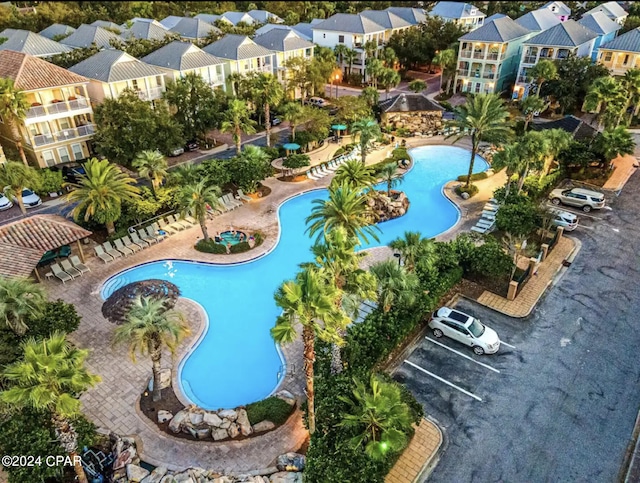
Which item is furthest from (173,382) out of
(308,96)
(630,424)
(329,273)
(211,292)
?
(308,96)

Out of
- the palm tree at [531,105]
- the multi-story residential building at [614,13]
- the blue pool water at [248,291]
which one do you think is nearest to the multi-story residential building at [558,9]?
the multi-story residential building at [614,13]

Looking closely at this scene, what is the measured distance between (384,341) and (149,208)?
21.6 m

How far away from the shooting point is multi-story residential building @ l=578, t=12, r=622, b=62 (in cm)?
6825

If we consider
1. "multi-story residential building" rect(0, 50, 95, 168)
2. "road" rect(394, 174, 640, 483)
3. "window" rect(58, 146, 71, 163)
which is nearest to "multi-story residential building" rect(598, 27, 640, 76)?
"road" rect(394, 174, 640, 483)

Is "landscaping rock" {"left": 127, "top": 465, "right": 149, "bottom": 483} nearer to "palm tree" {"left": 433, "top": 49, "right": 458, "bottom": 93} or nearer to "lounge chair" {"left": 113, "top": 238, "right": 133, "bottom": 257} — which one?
"lounge chair" {"left": 113, "top": 238, "right": 133, "bottom": 257}

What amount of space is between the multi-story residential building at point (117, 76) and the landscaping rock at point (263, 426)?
3835cm

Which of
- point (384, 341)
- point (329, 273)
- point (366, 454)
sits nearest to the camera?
point (366, 454)

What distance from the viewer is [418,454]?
727 inches

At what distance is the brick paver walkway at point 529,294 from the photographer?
26366 mm

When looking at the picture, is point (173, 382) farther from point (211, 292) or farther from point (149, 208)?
point (149, 208)

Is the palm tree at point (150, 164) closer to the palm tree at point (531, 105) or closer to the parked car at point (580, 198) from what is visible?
the parked car at point (580, 198)

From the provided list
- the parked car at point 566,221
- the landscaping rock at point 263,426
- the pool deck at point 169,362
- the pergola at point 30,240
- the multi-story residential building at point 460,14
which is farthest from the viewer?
the multi-story residential building at point 460,14

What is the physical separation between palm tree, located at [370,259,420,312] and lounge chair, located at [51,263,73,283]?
20.3 metres

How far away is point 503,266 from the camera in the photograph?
2678 centimetres
